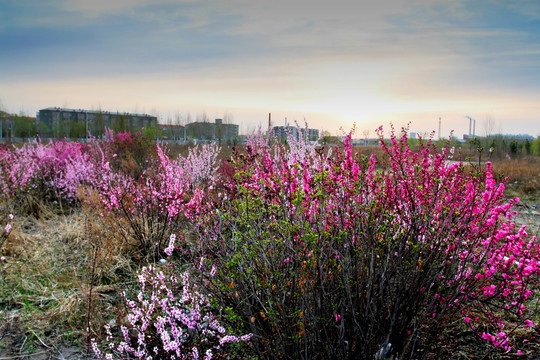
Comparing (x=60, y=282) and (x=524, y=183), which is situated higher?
(x=524, y=183)

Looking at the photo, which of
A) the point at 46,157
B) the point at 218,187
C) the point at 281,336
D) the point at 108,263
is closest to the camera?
the point at 281,336

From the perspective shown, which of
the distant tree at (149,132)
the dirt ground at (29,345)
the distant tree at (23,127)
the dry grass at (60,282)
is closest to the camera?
the dirt ground at (29,345)

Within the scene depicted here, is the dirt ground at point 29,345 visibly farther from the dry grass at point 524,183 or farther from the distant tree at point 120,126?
the distant tree at point 120,126

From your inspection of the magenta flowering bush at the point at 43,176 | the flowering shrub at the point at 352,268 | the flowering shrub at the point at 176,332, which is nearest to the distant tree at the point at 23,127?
the magenta flowering bush at the point at 43,176

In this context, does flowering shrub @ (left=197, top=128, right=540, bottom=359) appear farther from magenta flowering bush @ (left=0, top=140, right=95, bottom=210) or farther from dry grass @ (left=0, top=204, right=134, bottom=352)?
magenta flowering bush @ (left=0, top=140, right=95, bottom=210)

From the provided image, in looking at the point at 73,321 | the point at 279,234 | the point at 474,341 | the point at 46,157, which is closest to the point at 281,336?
the point at 279,234

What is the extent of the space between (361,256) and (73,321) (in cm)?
265

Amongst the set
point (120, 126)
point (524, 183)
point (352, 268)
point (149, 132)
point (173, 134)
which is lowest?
point (524, 183)

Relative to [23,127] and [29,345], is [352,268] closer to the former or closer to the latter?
[29,345]

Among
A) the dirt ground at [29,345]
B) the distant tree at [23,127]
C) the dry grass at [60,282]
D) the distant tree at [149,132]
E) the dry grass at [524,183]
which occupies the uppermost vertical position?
the distant tree at [23,127]

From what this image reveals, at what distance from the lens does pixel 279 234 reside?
2.48 metres

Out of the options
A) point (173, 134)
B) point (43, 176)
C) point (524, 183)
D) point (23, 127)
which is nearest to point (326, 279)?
point (43, 176)

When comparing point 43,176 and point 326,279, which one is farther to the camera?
point 43,176

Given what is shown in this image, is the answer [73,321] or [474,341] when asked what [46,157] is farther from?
[474,341]
